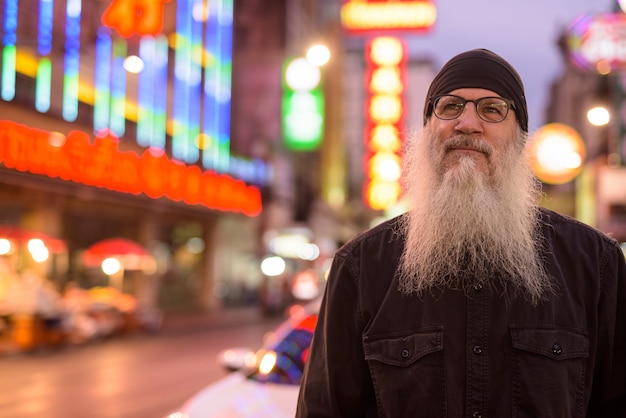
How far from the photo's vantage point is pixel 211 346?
20016 mm

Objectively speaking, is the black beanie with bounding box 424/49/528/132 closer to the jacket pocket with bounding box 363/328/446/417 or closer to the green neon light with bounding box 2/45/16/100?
the jacket pocket with bounding box 363/328/446/417

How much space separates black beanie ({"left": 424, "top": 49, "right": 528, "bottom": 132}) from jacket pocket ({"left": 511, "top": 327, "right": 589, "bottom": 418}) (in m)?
0.66

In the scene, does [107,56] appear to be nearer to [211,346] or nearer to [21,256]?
[21,256]

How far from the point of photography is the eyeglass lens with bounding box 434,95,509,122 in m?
2.40

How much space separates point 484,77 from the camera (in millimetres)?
2426

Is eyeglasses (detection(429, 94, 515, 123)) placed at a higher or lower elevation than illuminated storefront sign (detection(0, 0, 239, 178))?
lower

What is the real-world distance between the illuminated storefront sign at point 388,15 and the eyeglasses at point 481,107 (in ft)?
123

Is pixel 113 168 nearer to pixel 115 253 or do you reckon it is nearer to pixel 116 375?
pixel 115 253

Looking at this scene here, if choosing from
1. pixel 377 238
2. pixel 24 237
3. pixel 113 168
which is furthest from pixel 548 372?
pixel 113 168

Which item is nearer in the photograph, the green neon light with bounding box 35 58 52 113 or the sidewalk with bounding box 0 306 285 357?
the sidewalk with bounding box 0 306 285 357

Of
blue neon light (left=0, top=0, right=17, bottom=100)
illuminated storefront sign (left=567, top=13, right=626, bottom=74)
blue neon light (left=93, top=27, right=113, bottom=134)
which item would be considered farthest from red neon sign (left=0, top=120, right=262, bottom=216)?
illuminated storefront sign (left=567, top=13, right=626, bottom=74)

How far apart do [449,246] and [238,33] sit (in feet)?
155

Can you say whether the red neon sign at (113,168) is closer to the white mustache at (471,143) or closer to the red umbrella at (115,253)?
the red umbrella at (115,253)

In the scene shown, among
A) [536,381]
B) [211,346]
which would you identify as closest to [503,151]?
[536,381]
